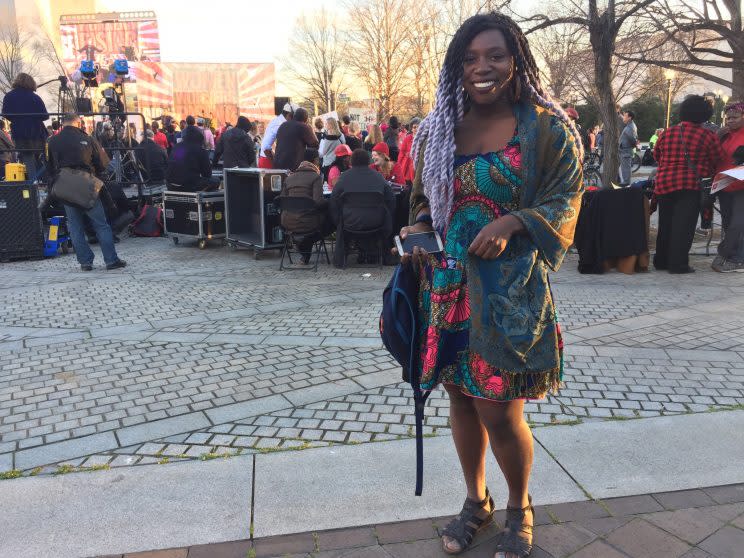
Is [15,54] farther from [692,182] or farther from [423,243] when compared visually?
[423,243]

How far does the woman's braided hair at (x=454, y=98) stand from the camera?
7.44ft

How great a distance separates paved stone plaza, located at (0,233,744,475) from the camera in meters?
3.67

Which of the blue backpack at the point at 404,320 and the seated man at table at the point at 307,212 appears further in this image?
the seated man at table at the point at 307,212

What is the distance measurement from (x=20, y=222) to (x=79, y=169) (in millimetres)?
1811

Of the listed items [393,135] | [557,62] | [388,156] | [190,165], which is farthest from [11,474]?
[557,62]

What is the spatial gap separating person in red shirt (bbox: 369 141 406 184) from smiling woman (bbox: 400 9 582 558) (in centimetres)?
785

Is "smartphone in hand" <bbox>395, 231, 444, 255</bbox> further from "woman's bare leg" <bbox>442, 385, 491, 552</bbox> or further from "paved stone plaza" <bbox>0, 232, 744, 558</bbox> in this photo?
"paved stone plaza" <bbox>0, 232, 744, 558</bbox>

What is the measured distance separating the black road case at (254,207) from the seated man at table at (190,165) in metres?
0.58

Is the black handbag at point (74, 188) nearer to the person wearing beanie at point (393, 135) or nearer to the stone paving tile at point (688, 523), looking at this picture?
the stone paving tile at point (688, 523)

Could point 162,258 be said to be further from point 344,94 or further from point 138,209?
point 344,94

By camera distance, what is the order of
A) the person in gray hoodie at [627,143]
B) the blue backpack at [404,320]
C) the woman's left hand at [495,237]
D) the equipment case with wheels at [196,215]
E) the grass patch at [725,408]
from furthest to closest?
1. the person in gray hoodie at [627,143]
2. the equipment case with wheels at [196,215]
3. the grass patch at [725,408]
4. the blue backpack at [404,320]
5. the woman's left hand at [495,237]

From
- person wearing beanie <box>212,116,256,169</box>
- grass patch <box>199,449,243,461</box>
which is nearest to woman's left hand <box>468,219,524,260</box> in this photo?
grass patch <box>199,449,243,461</box>

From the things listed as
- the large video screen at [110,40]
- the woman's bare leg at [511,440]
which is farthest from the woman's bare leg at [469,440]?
the large video screen at [110,40]

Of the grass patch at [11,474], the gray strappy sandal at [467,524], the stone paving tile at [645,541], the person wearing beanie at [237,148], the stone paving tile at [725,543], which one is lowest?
the grass patch at [11,474]
